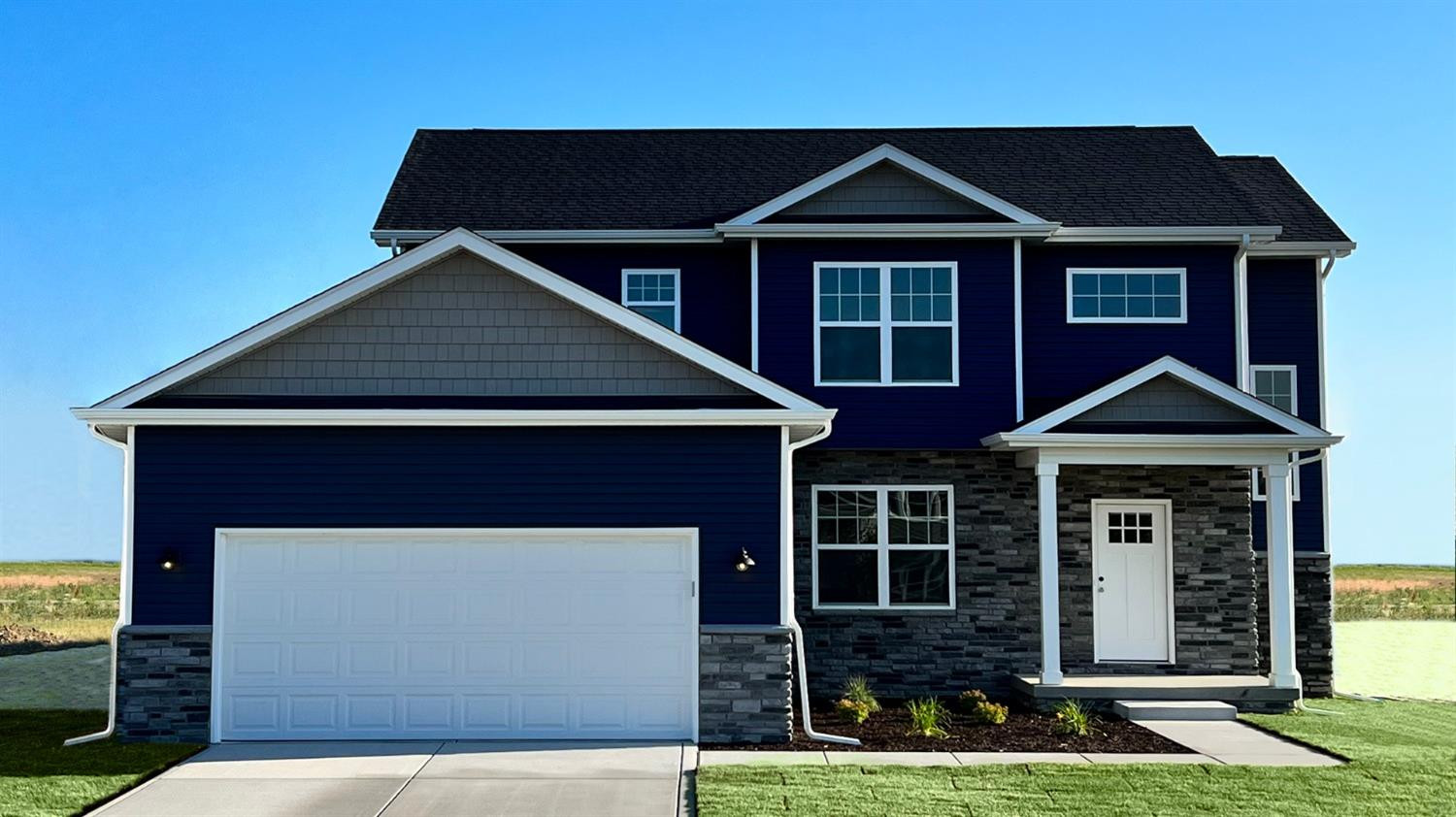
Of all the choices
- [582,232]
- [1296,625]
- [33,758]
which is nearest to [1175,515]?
[1296,625]

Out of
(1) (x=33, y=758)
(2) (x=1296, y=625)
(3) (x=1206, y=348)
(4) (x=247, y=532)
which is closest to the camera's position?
(1) (x=33, y=758)

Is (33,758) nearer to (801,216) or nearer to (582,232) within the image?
(582,232)

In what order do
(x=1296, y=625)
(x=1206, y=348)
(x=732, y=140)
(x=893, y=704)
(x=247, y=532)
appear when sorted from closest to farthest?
(x=247, y=532)
(x=893, y=704)
(x=1206, y=348)
(x=1296, y=625)
(x=732, y=140)

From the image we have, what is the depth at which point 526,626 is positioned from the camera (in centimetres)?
1291

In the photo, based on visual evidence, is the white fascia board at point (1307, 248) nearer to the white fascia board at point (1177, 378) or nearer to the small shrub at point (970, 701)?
the white fascia board at point (1177, 378)

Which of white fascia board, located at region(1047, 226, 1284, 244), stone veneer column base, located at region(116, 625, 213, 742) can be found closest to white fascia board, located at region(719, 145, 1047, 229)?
white fascia board, located at region(1047, 226, 1284, 244)

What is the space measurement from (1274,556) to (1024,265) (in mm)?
4608

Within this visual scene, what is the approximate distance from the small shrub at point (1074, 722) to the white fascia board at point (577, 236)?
7.07 m

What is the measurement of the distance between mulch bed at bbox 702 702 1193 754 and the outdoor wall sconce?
5.39ft

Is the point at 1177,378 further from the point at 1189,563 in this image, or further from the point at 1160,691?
the point at 1160,691

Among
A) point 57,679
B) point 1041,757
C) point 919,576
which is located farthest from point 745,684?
point 57,679

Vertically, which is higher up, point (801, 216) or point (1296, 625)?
point (801, 216)

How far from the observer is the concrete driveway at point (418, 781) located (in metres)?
10.0

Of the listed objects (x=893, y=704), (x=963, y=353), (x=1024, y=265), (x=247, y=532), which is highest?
(x=1024, y=265)
